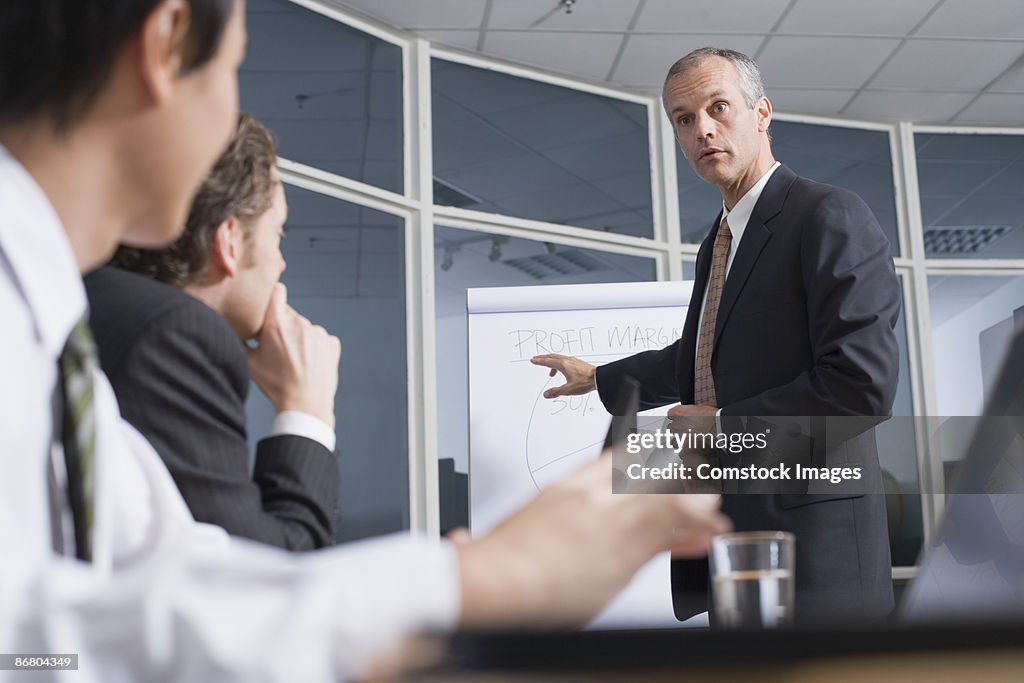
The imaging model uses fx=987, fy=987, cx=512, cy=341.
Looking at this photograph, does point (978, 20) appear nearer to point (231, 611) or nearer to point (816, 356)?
point (816, 356)

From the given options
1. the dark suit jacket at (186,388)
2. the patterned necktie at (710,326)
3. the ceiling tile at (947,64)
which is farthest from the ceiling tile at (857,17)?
the dark suit jacket at (186,388)

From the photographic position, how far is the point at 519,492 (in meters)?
4.01

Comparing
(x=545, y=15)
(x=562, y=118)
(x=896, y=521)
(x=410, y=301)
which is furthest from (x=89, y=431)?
(x=896, y=521)

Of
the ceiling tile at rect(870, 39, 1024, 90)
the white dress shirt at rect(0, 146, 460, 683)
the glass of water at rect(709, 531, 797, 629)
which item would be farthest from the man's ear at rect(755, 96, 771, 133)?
the ceiling tile at rect(870, 39, 1024, 90)

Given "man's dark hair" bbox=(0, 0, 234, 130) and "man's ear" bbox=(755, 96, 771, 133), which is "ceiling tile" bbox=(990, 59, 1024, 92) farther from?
"man's dark hair" bbox=(0, 0, 234, 130)

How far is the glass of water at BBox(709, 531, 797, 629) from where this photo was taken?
0.62 m

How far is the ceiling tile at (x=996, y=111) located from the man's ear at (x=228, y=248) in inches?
215

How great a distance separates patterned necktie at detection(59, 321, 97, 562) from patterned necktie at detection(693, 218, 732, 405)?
1732mm

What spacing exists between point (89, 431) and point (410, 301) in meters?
4.20

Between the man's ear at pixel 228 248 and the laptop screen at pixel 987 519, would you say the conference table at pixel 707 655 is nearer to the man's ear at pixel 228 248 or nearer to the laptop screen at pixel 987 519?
the laptop screen at pixel 987 519

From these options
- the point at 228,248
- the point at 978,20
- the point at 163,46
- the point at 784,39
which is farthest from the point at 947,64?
the point at 163,46

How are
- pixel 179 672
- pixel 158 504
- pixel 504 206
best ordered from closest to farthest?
pixel 179 672, pixel 158 504, pixel 504 206

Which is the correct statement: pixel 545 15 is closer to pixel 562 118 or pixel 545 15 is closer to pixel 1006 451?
pixel 562 118

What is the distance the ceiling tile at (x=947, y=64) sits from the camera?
5.16 metres
